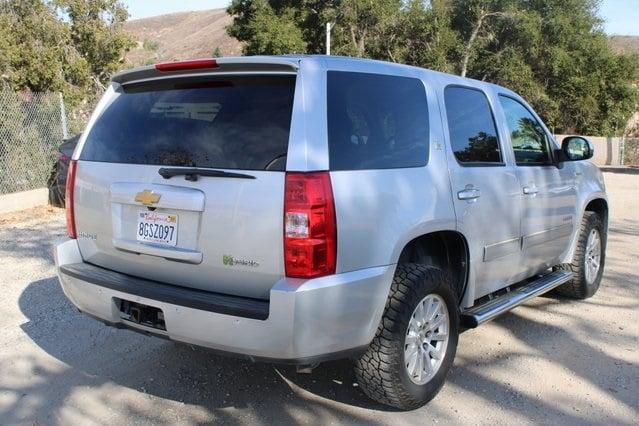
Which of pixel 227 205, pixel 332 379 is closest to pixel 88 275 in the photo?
pixel 227 205

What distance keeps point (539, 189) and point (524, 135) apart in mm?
459

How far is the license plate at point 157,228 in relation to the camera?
125 inches

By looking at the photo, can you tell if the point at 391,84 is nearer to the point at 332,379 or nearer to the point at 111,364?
the point at 332,379

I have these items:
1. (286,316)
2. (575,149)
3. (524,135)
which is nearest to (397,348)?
(286,316)

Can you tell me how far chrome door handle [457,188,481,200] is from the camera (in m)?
3.75

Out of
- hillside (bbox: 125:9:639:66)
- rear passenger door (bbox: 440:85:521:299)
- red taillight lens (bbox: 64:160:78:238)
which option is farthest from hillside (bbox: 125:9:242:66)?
rear passenger door (bbox: 440:85:521:299)

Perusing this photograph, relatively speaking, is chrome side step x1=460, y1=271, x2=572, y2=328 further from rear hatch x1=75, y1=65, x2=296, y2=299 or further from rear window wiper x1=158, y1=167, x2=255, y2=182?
rear window wiper x1=158, y1=167, x2=255, y2=182

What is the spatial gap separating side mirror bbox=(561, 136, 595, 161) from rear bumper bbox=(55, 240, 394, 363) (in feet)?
8.71

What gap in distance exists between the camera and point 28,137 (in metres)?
11.5

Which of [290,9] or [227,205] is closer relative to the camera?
[227,205]

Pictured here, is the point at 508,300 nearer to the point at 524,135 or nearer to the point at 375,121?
the point at 524,135

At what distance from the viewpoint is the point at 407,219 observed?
10.7ft

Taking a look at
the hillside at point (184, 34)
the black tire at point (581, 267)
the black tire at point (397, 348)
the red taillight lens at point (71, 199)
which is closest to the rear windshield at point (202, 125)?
the red taillight lens at point (71, 199)

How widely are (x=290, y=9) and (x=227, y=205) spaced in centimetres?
2844
